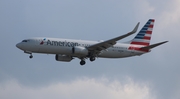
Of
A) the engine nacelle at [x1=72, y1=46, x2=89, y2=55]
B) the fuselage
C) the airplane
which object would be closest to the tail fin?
the airplane

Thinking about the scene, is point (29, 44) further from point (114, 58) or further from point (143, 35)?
point (143, 35)

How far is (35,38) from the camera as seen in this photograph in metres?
89.6

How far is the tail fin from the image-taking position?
98.9 meters

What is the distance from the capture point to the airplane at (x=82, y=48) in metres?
88.5

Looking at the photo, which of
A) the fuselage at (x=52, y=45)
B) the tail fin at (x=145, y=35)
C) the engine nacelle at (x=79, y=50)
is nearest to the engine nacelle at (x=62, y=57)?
the fuselage at (x=52, y=45)

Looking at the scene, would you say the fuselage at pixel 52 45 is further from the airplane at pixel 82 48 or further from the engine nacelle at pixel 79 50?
the engine nacelle at pixel 79 50

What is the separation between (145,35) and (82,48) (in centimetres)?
1582

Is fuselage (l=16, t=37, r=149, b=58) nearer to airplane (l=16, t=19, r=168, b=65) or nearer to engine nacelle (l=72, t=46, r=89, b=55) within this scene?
airplane (l=16, t=19, r=168, b=65)

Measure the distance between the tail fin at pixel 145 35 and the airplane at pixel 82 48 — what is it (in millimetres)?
866

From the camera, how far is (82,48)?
90.0 meters

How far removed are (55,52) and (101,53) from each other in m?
8.40

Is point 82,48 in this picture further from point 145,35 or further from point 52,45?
point 145,35

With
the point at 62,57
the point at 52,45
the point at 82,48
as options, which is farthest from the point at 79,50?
the point at 62,57

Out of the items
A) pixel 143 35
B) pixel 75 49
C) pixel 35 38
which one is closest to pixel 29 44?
pixel 35 38
